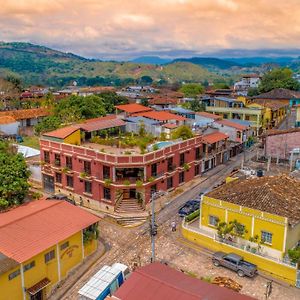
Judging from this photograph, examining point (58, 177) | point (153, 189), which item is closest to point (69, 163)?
point (58, 177)

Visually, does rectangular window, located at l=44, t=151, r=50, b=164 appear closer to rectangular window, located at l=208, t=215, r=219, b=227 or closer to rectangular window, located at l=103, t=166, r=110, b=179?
rectangular window, located at l=103, t=166, r=110, b=179

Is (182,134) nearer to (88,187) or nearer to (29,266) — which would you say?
(88,187)

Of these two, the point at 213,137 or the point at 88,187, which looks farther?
the point at 213,137

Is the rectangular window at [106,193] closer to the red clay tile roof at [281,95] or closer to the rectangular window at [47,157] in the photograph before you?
the rectangular window at [47,157]

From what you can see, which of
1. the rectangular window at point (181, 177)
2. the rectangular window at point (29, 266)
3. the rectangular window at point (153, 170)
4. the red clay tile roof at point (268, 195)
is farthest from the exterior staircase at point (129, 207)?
the rectangular window at point (29, 266)

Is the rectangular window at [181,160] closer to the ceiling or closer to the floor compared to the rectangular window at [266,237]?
closer to the ceiling

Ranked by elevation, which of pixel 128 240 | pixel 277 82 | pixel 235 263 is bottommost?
pixel 128 240
